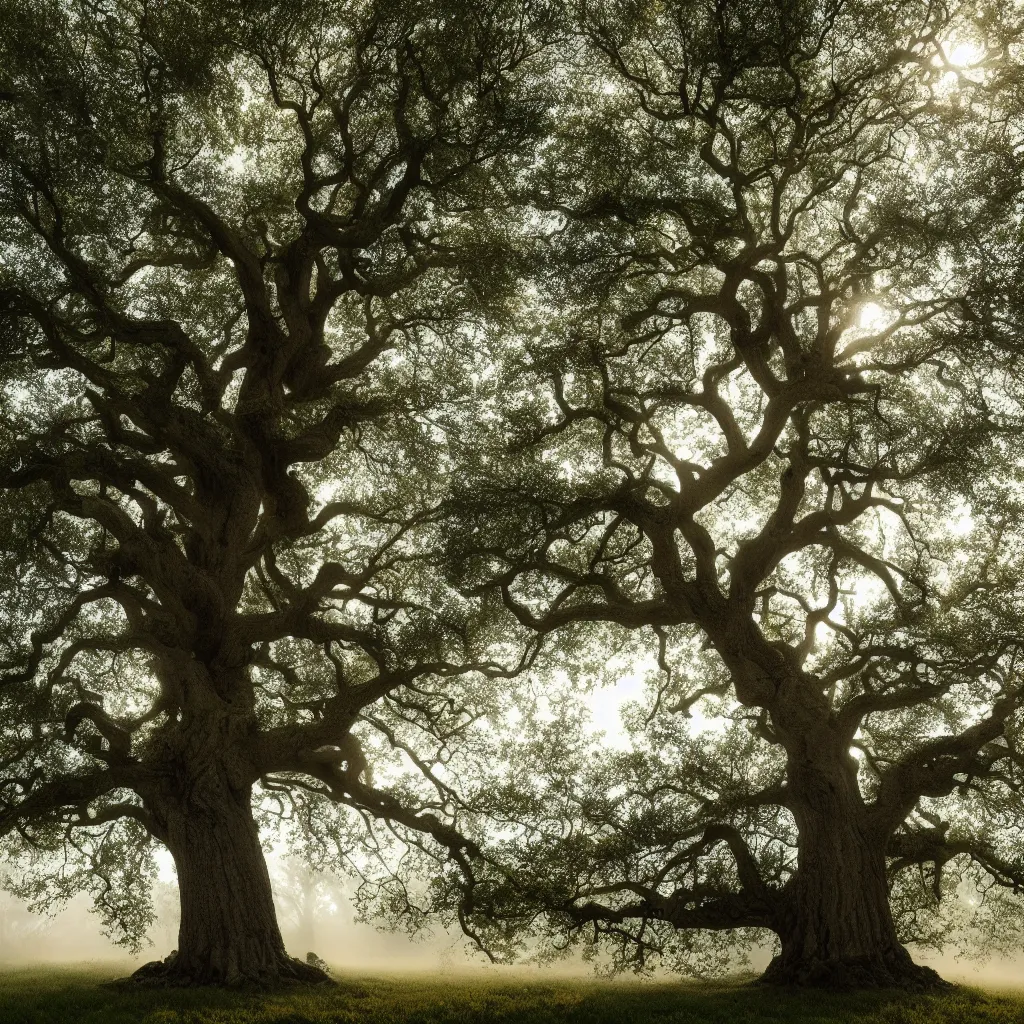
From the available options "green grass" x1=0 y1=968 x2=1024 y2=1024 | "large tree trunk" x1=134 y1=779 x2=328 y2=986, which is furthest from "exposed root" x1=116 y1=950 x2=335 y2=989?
"green grass" x1=0 y1=968 x2=1024 y2=1024

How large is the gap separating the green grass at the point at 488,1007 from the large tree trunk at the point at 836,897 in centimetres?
95

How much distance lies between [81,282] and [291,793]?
1174 cm

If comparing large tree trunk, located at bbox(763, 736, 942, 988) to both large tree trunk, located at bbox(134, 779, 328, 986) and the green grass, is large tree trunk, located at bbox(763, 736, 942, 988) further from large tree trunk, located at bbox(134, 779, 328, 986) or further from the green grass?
large tree trunk, located at bbox(134, 779, 328, 986)

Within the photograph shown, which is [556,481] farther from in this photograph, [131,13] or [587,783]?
[131,13]

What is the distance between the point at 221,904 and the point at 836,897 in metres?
10.8

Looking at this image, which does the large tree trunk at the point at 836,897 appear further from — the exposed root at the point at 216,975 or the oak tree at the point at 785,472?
the exposed root at the point at 216,975

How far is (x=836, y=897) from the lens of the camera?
52.1 feet

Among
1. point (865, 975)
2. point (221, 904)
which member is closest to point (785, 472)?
point (865, 975)

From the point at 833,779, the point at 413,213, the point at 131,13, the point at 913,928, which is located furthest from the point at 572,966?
the point at 131,13

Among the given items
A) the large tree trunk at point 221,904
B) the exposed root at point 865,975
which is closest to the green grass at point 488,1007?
the exposed root at point 865,975

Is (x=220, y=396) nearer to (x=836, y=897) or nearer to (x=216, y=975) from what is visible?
(x=216, y=975)

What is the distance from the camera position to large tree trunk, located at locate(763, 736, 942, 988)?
15.2 meters

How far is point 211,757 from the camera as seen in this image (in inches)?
637

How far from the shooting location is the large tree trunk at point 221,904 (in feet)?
48.3
